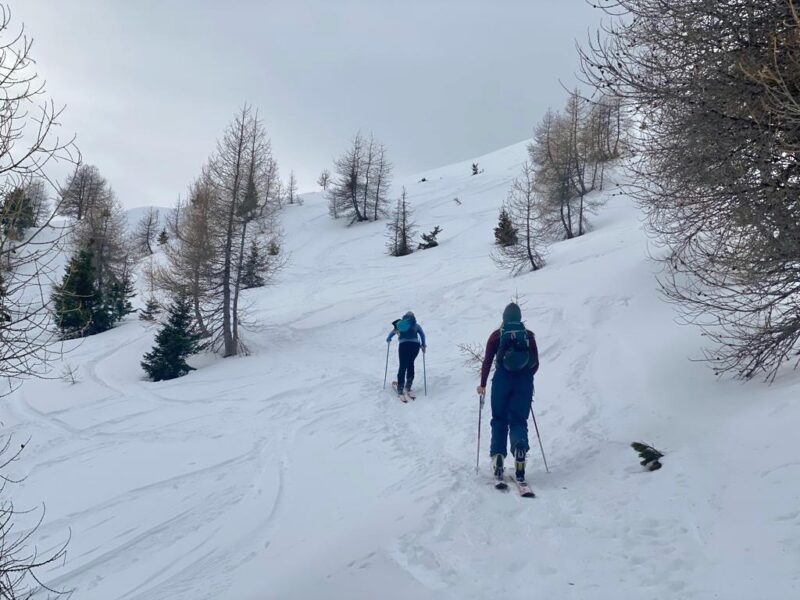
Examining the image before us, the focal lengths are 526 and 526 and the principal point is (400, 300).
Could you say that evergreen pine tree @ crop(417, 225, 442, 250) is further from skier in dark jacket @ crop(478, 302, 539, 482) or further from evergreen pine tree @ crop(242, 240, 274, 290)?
skier in dark jacket @ crop(478, 302, 539, 482)

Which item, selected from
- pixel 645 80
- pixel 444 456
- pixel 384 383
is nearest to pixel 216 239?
pixel 384 383

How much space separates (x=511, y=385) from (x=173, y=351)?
14743 mm

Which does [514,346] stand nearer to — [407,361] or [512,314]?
[512,314]

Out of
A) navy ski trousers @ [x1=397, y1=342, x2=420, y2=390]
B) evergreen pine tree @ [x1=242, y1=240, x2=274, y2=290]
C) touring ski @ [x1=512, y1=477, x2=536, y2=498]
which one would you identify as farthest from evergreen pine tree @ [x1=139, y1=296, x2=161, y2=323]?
touring ski @ [x1=512, y1=477, x2=536, y2=498]

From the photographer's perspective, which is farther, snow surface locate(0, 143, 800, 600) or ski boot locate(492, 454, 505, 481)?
ski boot locate(492, 454, 505, 481)

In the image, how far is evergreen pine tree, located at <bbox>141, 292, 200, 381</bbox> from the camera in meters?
17.7

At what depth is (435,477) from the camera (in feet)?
21.5

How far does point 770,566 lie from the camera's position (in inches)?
148

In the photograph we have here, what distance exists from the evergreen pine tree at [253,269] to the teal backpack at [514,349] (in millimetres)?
15295

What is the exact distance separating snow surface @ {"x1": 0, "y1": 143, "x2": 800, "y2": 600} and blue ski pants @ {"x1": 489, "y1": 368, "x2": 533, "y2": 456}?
589mm

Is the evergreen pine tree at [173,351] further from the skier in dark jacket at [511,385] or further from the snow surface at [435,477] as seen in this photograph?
the skier in dark jacket at [511,385]

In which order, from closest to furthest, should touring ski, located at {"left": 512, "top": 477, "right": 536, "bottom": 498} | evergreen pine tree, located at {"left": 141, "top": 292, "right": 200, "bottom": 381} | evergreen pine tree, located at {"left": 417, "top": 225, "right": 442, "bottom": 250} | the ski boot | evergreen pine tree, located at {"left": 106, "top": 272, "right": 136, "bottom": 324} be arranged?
touring ski, located at {"left": 512, "top": 477, "right": 536, "bottom": 498}
the ski boot
evergreen pine tree, located at {"left": 141, "top": 292, "right": 200, "bottom": 381}
evergreen pine tree, located at {"left": 106, "top": 272, "right": 136, "bottom": 324}
evergreen pine tree, located at {"left": 417, "top": 225, "right": 442, "bottom": 250}

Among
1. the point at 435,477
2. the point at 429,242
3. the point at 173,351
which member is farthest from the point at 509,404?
the point at 429,242

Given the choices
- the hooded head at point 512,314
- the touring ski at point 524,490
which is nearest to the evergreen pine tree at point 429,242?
the hooded head at point 512,314
